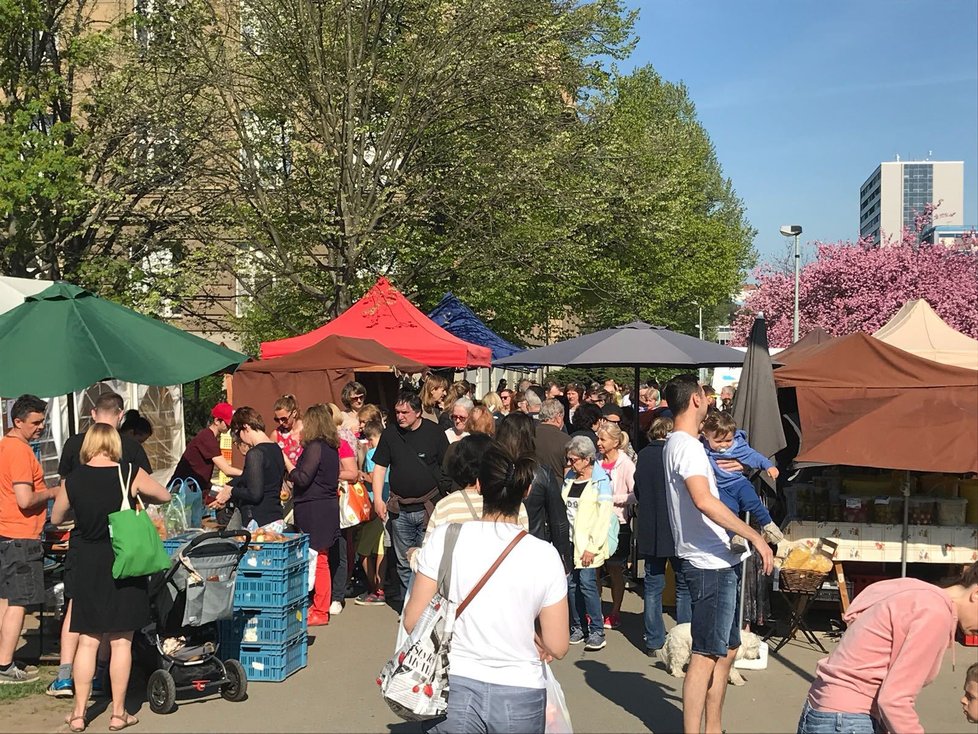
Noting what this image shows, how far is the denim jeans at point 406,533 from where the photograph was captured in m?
9.33

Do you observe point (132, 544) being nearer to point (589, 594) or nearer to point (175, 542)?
point (175, 542)

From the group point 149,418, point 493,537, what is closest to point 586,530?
point 493,537

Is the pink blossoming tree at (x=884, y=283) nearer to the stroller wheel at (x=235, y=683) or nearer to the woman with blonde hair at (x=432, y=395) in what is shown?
the woman with blonde hair at (x=432, y=395)

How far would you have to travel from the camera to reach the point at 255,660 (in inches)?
309

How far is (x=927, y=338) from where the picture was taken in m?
14.8

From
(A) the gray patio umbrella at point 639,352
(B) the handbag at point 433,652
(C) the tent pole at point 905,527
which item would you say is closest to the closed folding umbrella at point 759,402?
(C) the tent pole at point 905,527

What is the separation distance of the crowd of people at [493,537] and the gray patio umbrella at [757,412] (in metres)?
0.51

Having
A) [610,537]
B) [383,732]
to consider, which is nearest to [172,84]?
[610,537]

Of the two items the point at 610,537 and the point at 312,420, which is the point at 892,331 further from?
the point at 312,420

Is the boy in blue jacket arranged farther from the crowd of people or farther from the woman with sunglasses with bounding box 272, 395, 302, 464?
the woman with sunglasses with bounding box 272, 395, 302, 464

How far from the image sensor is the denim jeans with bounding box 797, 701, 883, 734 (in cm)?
376

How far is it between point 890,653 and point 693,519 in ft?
6.94

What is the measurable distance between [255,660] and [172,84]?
15.5 meters

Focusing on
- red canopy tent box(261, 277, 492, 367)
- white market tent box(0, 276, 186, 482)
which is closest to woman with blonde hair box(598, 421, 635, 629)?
red canopy tent box(261, 277, 492, 367)
